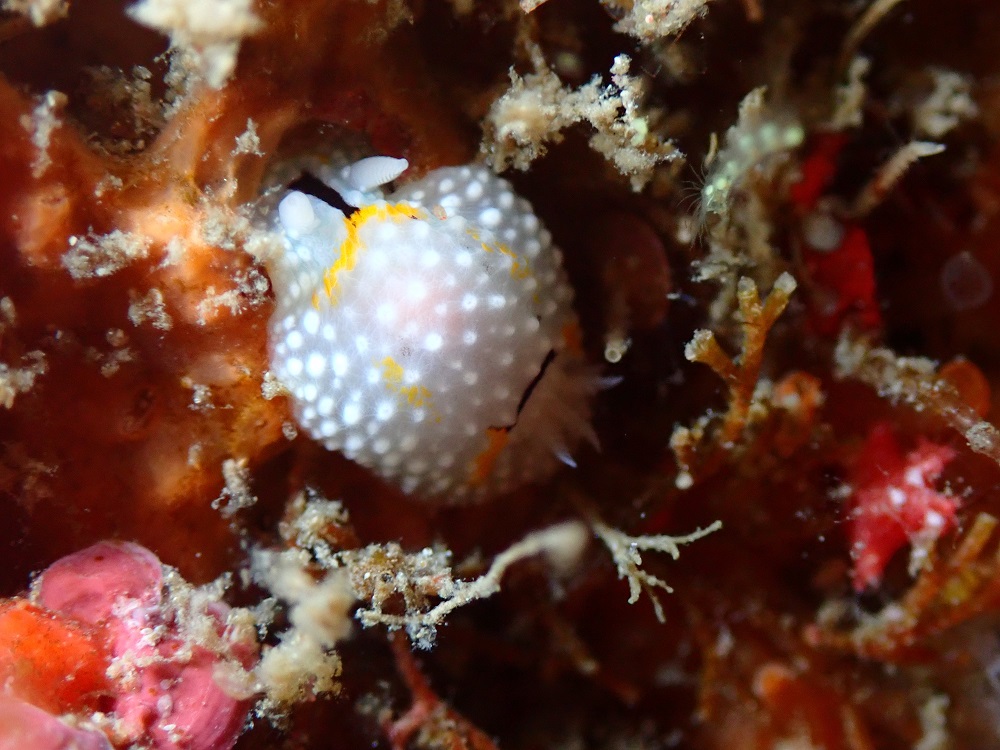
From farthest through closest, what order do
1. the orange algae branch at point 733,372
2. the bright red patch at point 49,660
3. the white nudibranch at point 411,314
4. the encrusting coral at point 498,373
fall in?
1. the orange algae branch at point 733,372
2. the white nudibranch at point 411,314
3. the encrusting coral at point 498,373
4. the bright red patch at point 49,660

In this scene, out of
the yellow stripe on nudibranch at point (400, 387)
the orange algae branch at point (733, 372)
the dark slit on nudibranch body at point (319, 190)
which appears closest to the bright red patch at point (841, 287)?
the orange algae branch at point (733, 372)

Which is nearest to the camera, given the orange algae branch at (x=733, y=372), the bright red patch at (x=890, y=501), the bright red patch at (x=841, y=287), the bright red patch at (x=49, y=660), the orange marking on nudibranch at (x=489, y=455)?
the bright red patch at (x=49, y=660)

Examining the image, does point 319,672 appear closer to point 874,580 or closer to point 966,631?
point 874,580

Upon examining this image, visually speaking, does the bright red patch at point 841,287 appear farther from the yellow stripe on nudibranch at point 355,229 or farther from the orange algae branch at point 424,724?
the orange algae branch at point 424,724

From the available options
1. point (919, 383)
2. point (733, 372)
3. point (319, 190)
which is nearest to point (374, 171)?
point (319, 190)

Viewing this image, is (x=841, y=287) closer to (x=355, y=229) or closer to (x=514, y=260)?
(x=514, y=260)

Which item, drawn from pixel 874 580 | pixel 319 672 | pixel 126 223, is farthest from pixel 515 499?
pixel 126 223

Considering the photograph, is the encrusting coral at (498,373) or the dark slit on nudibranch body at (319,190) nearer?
the encrusting coral at (498,373)

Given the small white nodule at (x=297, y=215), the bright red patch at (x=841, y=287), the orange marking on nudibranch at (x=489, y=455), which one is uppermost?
the small white nodule at (x=297, y=215)
